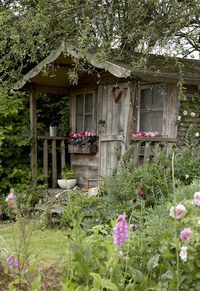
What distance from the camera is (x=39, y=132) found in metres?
11.1

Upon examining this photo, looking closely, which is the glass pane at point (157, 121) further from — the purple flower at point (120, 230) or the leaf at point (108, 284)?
the purple flower at point (120, 230)

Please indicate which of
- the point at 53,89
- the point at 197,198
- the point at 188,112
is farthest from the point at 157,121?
the point at 197,198

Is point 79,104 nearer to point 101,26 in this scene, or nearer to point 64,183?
point 101,26

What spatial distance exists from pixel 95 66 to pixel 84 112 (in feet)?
7.33

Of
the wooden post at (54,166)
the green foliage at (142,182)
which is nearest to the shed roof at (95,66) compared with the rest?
the wooden post at (54,166)

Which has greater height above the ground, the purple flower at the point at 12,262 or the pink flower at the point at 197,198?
the pink flower at the point at 197,198

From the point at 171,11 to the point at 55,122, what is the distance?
3.80m

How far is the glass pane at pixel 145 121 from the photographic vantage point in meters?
9.02

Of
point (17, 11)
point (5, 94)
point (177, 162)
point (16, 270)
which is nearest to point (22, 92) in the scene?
point (5, 94)

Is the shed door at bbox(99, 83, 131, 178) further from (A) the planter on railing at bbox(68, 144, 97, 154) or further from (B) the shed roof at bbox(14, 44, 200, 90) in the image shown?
(B) the shed roof at bbox(14, 44, 200, 90)

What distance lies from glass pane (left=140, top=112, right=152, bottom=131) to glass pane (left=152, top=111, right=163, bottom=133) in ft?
0.28

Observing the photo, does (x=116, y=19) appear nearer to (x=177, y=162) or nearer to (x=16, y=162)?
(x=16, y=162)

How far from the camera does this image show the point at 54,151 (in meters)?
10.3

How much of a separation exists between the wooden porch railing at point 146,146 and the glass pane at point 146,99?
31.6 inches
